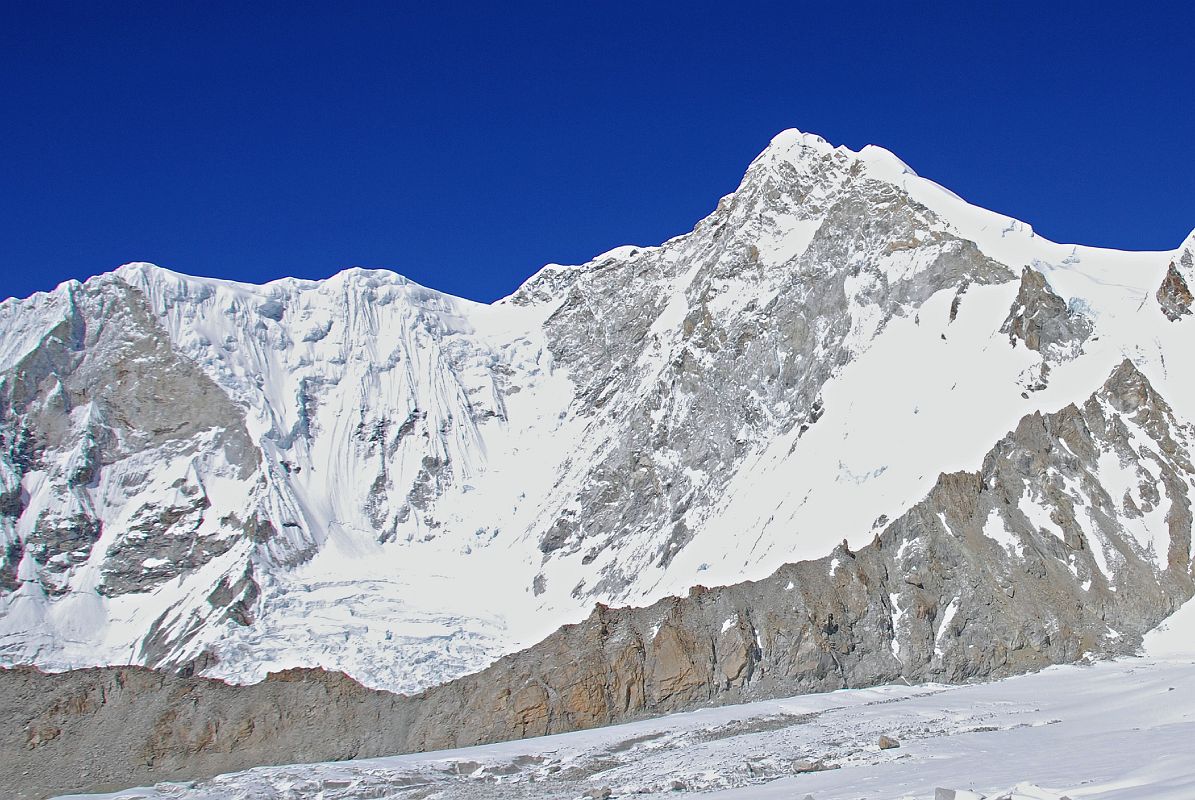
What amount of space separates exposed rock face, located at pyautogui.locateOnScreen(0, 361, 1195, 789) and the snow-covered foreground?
11.2ft

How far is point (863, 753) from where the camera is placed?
39156 millimetres

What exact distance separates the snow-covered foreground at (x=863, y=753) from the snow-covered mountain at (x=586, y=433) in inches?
434

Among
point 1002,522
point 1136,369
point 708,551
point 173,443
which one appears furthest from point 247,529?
point 1136,369

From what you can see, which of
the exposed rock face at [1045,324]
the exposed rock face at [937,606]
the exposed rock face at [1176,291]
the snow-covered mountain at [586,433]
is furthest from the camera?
the exposed rock face at [1045,324]

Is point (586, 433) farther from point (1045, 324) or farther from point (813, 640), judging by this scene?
point (813, 640)

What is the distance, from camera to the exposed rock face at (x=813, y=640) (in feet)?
203

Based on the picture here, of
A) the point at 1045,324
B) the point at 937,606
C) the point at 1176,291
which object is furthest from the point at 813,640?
the point at 1176,291

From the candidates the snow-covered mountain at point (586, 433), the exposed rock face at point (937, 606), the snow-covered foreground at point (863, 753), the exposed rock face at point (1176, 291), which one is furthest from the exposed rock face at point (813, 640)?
the exposed rock face at point (1176, 291)

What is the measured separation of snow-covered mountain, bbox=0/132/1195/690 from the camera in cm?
7056

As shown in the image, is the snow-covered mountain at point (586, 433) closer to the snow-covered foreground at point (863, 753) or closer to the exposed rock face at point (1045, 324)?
the exposed rock face at point (1045, 324)

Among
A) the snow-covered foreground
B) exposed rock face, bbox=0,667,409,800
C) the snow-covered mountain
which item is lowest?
the snow-covered foreground

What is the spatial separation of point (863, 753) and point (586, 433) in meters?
73.3

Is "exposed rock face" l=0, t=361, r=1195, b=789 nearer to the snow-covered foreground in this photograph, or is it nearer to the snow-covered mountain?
the snow-covered mountain

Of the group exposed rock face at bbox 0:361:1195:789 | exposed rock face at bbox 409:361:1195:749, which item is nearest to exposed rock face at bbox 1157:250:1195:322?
exposed rock face at bbox 409:361:1195:749
